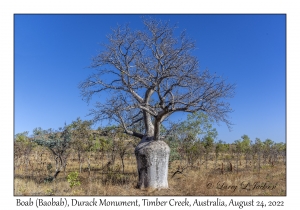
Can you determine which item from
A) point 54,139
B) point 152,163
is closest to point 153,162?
point 152,163

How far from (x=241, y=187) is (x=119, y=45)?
6116mm

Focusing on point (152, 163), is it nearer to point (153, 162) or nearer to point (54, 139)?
point (153, 162)

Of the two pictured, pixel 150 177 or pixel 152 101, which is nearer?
pixel 150 177

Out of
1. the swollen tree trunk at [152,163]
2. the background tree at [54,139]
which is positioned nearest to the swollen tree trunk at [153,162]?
the swollen tree trunk at [152,163]

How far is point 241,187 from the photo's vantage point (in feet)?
26.9

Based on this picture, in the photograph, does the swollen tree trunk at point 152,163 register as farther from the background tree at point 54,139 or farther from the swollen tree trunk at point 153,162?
the background tree at point 54,139

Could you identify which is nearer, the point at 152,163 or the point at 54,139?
the point at 152,163

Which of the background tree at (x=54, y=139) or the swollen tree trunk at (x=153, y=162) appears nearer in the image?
the swollen tree trunk at (x=153, y=162)

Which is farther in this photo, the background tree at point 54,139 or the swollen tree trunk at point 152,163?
the background tree at point 54,139

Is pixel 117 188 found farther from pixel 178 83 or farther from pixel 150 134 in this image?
pixel 178 83

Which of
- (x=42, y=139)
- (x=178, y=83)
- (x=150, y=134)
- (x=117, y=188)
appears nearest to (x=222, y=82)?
(x=178, y=83)
